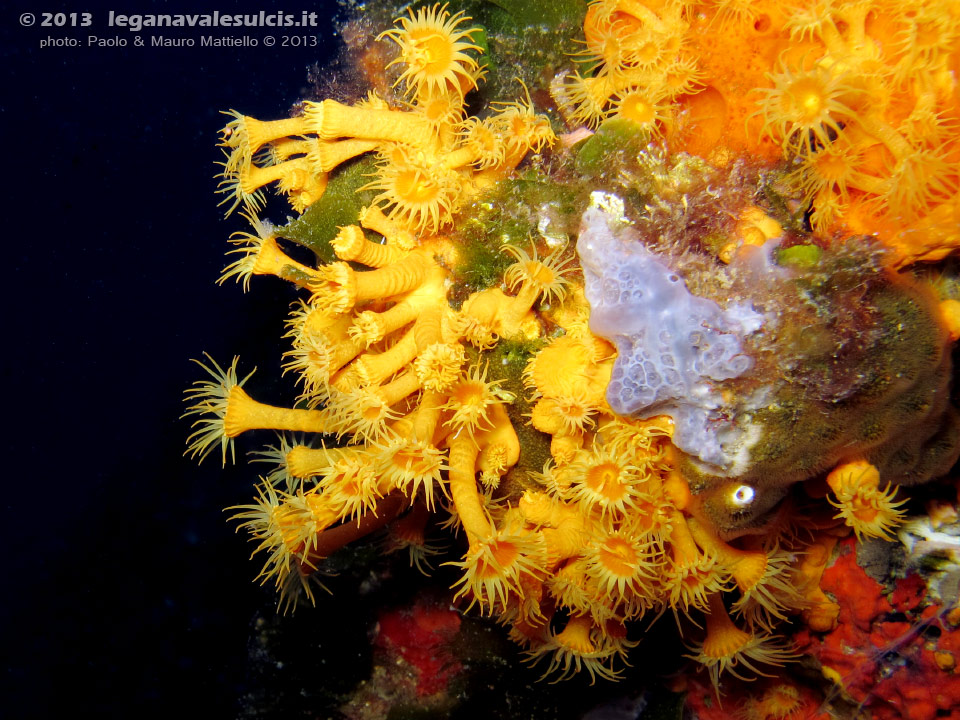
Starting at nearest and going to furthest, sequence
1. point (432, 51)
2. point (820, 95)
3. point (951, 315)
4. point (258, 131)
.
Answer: point (820, 95)
point (951, 315)
point (432, 51)
point (258, 131)

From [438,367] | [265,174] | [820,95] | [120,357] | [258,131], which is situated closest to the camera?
[820,95]

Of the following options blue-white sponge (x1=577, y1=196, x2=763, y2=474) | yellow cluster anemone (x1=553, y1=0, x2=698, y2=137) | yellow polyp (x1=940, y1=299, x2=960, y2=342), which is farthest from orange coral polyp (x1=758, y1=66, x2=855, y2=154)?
yellow polyp (x1=940, y1=299, x2=960, y2=342)

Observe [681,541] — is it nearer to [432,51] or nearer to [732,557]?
[732,557]

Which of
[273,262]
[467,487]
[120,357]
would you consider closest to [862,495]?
[467,487]

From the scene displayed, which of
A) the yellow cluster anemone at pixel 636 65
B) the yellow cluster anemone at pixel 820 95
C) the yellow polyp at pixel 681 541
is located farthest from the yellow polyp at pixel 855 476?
the yellow cluster anemone at pixel 636 65

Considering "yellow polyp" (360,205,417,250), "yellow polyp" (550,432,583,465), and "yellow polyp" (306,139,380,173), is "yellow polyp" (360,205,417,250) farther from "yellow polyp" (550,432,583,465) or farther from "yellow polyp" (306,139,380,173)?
"yellow polyp" (550,432,583,465)

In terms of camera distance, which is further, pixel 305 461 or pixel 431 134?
pixel 305 461
